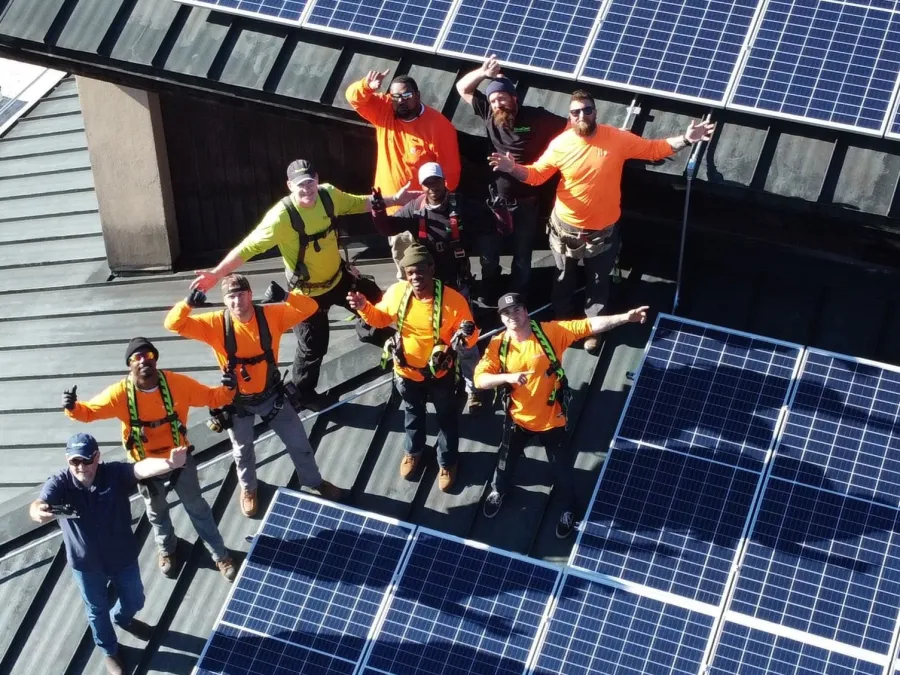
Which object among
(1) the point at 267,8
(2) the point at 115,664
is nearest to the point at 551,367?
(2) the point at 115,664

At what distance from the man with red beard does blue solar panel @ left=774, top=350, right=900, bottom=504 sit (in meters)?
2.93

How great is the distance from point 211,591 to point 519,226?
4.53 metres

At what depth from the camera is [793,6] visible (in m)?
12.0

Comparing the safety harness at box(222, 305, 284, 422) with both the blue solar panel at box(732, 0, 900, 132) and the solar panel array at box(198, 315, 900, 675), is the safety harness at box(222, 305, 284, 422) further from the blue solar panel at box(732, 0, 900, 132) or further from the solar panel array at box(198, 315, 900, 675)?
the blue solar panel at box(732, 0, 900, 132)

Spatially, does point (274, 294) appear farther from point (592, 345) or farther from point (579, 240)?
point (592, 345)

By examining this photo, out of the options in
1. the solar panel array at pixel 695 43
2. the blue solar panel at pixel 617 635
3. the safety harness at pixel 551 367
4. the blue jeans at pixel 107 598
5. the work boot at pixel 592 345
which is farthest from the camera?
the work boot at pixel 592 345

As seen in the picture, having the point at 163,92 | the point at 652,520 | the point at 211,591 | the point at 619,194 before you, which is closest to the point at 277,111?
the point at 163,92

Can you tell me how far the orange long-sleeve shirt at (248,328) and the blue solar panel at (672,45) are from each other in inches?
144

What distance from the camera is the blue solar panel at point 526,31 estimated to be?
12.2 metres

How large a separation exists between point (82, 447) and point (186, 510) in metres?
1.60

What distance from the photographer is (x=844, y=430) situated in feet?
36.3

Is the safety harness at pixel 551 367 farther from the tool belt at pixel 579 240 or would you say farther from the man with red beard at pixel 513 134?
the man with red beard at pixel 513 134

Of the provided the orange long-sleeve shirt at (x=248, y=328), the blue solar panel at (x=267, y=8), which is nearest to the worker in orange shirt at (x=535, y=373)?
the orange long-sleeve shirt at (x=248, y=328)

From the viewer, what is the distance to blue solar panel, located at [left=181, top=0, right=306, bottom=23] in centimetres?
1294
